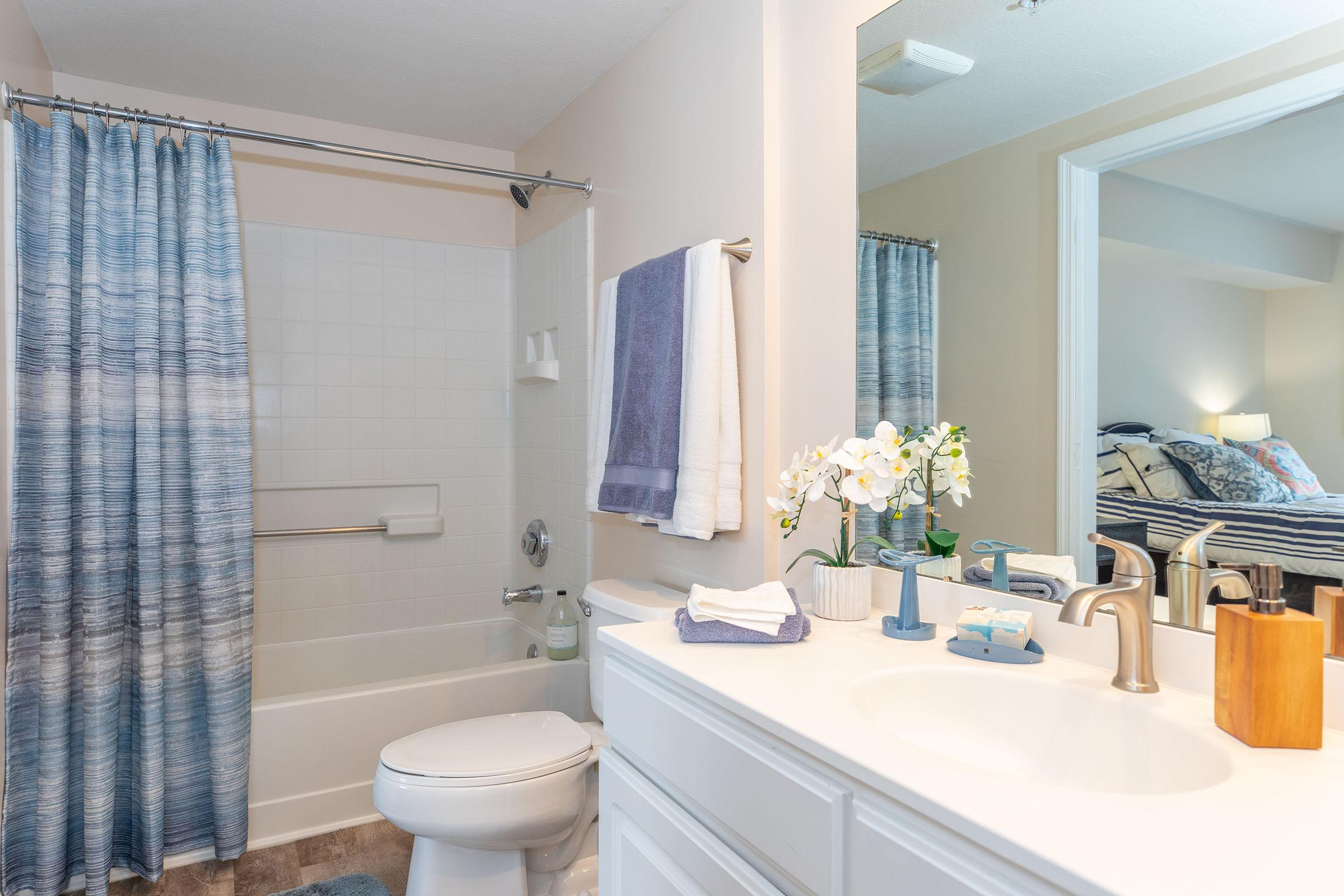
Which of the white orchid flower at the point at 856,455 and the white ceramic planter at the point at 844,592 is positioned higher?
the white orchid flower at the point at 856,455

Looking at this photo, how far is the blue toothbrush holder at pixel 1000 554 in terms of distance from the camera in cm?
127

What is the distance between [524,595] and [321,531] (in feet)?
2.57

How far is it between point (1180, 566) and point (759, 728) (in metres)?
0.59

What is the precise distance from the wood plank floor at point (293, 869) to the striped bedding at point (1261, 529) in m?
1.89

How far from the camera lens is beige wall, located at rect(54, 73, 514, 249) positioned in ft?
8.83

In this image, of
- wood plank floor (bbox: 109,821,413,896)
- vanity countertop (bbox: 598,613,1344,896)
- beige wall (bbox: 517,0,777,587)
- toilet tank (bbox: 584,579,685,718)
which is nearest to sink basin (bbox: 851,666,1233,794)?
vanity countertop (bbox: 598,613,1344,896)

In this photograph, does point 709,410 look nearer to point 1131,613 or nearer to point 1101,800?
point 1131,613

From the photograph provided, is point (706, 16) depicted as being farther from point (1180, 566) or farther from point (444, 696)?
point (444, 696)

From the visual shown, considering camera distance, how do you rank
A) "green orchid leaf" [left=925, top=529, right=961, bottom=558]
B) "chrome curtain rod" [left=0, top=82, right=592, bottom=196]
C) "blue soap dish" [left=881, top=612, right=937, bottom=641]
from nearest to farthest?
"blue soap dish" [left=881, top=612, right=937, bottom=641] → "green orchid leaf" [left=925, top=529, right=961, bottom=558] → "chrome curtain rod" [left=0, top=82, right=592, bottom=196]

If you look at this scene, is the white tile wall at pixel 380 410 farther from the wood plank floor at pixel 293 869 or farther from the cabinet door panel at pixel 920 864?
the cabinet door panel at pixel 920 864

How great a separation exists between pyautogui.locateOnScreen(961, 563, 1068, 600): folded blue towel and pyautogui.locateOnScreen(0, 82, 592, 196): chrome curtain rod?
177cm

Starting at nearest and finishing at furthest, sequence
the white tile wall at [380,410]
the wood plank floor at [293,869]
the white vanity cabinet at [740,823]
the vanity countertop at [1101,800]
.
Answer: the vanity countertop at [1101,800], the white vanity cabinet at [740,823], the wood plank floor at [293,869], the white tile wall at [380,410]

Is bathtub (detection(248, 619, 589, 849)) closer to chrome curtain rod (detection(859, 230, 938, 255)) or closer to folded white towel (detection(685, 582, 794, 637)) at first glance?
folded white towel (detection(685, 582, 794, 637))

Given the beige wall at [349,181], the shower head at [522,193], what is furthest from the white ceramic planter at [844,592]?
the beige wall at [349,181]
